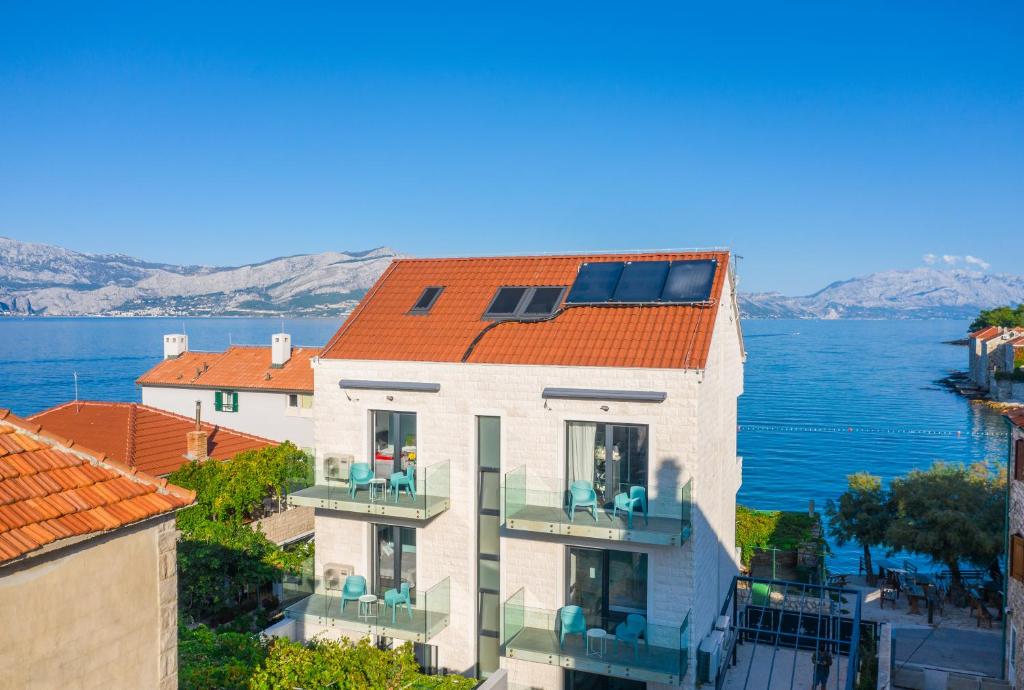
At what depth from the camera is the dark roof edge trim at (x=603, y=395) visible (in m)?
16.4

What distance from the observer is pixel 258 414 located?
37.8 meters

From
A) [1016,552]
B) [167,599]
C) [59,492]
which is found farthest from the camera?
[1016,552]

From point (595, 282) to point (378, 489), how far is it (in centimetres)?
727

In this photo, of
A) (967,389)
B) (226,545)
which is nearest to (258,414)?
(226,545)

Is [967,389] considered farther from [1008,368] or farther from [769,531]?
[769,531]

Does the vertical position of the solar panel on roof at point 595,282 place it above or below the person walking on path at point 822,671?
above

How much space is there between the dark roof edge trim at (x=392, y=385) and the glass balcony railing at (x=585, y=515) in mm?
2765

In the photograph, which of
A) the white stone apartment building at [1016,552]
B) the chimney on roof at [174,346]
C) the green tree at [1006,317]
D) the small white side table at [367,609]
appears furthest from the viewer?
the green tree at [1006,317]

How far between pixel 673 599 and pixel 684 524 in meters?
1.71

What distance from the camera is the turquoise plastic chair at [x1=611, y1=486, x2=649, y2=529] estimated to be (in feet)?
53.6

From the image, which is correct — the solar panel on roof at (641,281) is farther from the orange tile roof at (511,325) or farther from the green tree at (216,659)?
the green tree at (216,659)

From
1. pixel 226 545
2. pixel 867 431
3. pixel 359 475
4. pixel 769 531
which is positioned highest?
pixel 359 475

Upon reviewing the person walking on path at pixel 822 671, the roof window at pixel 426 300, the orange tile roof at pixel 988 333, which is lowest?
the person walking on path at pixel 822 671

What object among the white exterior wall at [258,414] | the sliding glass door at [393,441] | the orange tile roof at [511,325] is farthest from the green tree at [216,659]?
the white exterior wall at [258,414]
